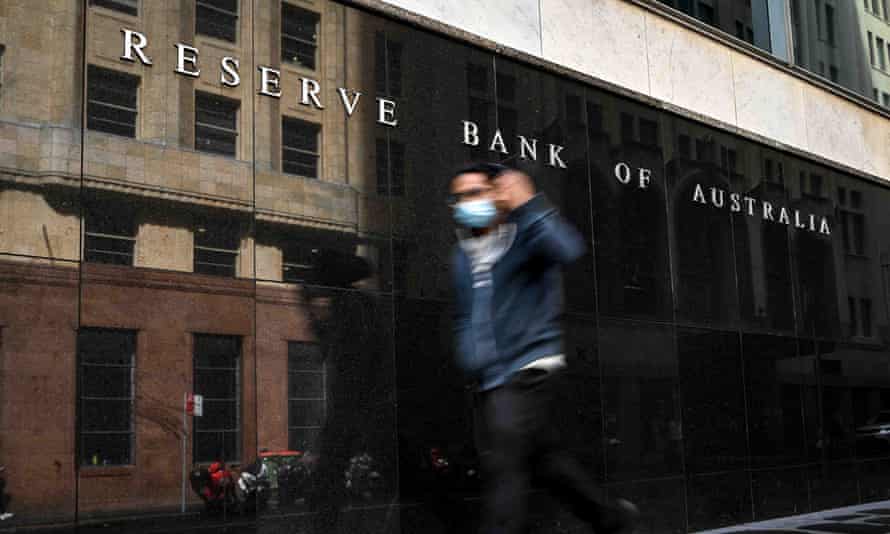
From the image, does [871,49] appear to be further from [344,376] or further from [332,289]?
[344,376]

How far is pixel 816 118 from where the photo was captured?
13570 mm

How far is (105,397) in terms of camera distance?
6.26 metres

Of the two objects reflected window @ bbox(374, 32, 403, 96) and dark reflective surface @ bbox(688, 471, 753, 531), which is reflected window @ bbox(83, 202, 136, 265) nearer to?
reflected window @ bbox(374, 32, 403, 96)

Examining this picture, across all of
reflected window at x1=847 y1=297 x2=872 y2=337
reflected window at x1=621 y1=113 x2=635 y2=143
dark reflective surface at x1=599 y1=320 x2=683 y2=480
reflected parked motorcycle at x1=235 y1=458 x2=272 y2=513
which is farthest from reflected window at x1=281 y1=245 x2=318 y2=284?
reflected window at x1=847 y1=297 x2=872 y2=337

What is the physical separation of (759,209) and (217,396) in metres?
7.10

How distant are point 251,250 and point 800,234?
297 inches

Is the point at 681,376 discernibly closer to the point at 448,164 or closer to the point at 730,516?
the point at 730,516

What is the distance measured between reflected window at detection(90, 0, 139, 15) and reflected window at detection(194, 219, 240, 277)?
4.40 ft

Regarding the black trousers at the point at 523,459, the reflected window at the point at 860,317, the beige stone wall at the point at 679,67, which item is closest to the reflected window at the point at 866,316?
the reflected window at the point at 860,317

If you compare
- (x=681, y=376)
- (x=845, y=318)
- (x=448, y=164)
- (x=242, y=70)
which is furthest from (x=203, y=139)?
(x=845, y=318)

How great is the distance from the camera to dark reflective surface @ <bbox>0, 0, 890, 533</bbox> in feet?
20.4

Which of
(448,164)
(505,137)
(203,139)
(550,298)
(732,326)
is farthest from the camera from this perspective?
(732,326)

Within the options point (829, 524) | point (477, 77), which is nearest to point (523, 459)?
point (477, 77)

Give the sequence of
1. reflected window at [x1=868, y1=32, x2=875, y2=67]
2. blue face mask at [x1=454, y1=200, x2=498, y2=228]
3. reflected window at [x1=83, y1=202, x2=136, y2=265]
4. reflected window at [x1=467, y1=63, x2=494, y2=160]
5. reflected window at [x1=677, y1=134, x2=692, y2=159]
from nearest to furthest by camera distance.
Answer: blue face mask at [x1=454, y1=200, x2=498, y2=228] < reflected window at [x1=83, y1=202, x2=136, y2=265] < reflected window at [x1=467, y1=63, x2=494, y2=160] < reflected window at [x1=677, y1=134, x2=692, y2=159] < reflected window at [x1=868, y1=32, x2=875, y2=67]
